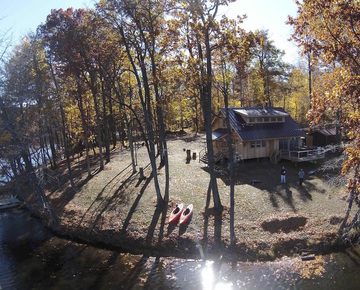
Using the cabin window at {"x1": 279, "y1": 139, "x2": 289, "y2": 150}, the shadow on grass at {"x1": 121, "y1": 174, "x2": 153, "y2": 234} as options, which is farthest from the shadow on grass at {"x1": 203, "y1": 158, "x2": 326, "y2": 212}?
the shadow on grass at {"x1": 121, "y1": 174, "x2": 153, "y2": 234}

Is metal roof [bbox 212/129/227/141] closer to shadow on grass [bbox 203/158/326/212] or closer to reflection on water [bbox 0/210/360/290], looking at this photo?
shadow on grass [bbox 203/158/326/212]

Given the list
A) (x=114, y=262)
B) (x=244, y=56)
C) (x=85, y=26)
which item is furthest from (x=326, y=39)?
(x=85, y=26)

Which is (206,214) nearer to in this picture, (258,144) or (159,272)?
(159,272)

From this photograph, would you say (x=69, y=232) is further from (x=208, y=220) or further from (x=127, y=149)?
(x=127, y=149)

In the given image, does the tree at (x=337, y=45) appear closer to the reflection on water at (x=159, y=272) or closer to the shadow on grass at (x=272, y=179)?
the reflection on water at (x=159, y=272)

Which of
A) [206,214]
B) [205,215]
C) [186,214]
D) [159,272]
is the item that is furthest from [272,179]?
[159,272]

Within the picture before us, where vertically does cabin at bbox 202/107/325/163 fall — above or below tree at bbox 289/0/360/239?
below
